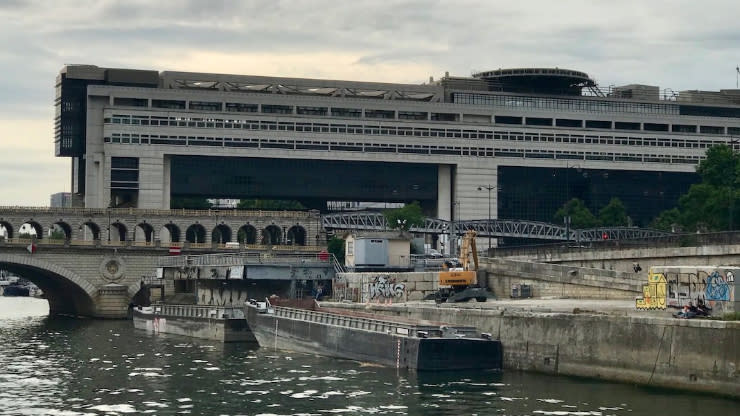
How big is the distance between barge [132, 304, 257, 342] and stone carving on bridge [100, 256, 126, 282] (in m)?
24.2

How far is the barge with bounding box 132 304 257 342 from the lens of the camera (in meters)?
109

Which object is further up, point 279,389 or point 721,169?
point 721,169

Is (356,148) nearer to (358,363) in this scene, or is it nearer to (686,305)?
(358,363)

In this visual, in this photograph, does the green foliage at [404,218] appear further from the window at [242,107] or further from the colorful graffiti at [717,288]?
the colorful graffiti at [717,288]

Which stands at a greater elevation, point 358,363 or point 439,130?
point 439,130

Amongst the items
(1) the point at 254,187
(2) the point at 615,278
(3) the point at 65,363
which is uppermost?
(1) the point at 254,187

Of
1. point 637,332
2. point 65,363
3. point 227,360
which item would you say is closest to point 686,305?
point 637,332

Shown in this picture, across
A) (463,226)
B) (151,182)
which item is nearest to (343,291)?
(463,226)

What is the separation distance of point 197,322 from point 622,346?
53778 mm

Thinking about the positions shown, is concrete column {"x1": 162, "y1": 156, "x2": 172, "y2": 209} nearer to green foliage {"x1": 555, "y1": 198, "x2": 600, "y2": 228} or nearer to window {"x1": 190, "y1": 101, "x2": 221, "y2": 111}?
window {"x1": 190, "y1": 101, "x2": 221, "y2": 111}

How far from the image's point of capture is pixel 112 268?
153 meters

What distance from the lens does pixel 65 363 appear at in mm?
88125

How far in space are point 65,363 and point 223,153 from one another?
10462 centimetres

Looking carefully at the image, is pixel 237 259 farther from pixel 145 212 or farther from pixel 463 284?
pixel 145 212
